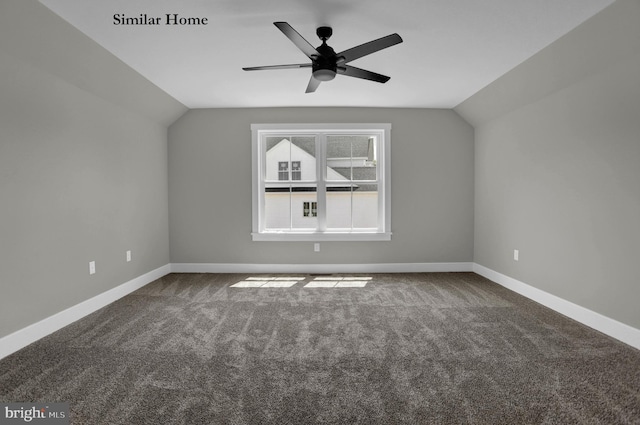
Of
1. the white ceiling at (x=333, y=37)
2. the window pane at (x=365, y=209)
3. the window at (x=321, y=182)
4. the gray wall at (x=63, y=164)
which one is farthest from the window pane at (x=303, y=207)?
the gray wall at (x=63, y=164)

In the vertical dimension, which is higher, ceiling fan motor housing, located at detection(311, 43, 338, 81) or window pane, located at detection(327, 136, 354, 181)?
ceiling fan motor housing, located at detection(311, 43, 338, 81)

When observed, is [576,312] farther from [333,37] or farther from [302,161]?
[302,161]

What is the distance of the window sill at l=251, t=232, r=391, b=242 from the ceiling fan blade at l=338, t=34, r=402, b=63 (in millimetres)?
2866

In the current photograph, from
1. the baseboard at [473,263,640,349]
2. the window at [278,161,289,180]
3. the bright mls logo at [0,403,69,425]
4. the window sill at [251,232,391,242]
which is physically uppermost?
the window at [278,161,289,180]

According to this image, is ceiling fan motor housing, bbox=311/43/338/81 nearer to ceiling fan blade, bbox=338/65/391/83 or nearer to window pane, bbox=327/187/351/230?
ceiling fan blade, bbox=338/65/391/83

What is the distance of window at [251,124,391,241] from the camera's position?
5.06 meters

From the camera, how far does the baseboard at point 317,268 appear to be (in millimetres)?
4996

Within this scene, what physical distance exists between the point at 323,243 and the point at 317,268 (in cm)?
39

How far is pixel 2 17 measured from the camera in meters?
2.17

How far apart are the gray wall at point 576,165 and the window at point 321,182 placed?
64.5 inches

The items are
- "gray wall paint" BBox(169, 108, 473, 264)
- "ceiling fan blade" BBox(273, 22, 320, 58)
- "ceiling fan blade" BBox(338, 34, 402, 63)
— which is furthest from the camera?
"gray wall paint" BBox(169, 108, 473, 264)

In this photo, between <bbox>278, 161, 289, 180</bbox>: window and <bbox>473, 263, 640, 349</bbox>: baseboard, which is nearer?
<bbox>473, 263, 640, 349</bbox>: baseboard

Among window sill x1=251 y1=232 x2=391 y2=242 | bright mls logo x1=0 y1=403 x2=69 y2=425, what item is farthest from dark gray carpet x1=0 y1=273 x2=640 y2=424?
window sill x1=251 y1=232 x2=391 y2=242

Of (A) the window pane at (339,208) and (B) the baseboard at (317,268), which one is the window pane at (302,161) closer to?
(A) the window pane at (339,208)
